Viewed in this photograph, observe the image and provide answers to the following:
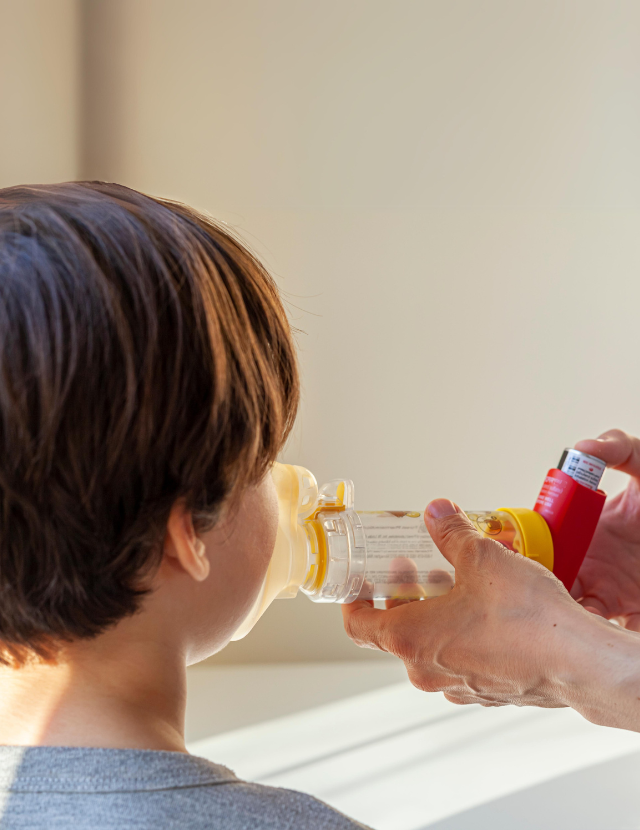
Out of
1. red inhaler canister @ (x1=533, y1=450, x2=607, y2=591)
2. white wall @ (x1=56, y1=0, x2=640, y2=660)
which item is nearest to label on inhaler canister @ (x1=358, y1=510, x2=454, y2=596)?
red inhaler canister @ (x1=533, y1=450, x2=607, y2=591)

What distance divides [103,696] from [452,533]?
35cm

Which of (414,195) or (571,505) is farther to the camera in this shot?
(414,195)

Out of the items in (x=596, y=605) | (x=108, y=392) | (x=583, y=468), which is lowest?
(x=596, y=605)

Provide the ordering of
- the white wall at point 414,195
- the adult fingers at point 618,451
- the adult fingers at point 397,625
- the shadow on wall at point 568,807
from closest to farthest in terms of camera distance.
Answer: the adult fingers at point 397,625 < the adult fingers at point 618,451 < the shadow on wall at point 568,807 < the white wall at point 414,195

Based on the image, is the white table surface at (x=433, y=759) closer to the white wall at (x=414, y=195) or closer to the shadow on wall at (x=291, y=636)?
the shadow on wall at (x=291, y=636)

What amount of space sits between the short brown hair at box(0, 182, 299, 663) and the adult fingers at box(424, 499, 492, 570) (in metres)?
0.26

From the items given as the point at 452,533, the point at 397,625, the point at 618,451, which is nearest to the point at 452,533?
the point at 452,533

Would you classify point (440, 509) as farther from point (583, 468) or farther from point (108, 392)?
point (108, 392)

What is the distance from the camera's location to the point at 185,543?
0.43m

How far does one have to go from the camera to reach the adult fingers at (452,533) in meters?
0.63

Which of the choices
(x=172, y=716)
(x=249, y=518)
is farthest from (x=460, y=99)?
(x=172, y=716)

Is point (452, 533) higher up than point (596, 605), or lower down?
higher up

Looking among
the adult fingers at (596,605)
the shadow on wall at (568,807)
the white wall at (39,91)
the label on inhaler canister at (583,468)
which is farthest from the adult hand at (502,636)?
the white wall at (39,91)

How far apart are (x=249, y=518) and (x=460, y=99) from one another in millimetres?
1227
